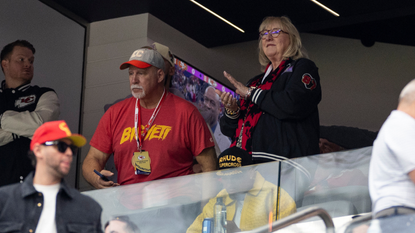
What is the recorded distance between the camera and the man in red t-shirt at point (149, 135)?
272 cm

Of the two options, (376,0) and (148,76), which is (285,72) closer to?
(148,76)

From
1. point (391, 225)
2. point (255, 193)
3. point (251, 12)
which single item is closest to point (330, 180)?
point (255, 193)

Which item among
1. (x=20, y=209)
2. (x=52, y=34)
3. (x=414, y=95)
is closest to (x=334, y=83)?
(x=52, y=34)

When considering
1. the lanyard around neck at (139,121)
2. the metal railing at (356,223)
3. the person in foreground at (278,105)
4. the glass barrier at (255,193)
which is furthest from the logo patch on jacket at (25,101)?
the metal railing at (356,223)

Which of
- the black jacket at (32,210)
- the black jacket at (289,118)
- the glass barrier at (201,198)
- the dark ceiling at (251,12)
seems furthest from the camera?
the dark ceiling at (251,12)

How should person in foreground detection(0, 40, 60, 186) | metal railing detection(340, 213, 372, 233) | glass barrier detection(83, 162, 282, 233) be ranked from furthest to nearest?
person in foreground detection(0, 40, 60, 186), glass barrier detection(83, 162, 282, 233), metal railing detection(340, 213, 372, 233)

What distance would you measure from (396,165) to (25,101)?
2.62 m

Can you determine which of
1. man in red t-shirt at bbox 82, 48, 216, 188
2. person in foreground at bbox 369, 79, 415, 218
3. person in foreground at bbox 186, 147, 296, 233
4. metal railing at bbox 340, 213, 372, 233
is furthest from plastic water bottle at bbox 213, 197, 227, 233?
person in foreground at bbox 369, 79, 415, 218

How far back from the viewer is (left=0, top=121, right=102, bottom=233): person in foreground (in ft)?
4.10

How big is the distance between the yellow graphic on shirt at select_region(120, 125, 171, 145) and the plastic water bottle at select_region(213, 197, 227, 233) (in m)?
0.66

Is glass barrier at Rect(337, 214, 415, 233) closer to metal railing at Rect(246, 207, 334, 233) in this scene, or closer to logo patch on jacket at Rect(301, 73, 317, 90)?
metal railing at Rect(246, 207, 334, 233)

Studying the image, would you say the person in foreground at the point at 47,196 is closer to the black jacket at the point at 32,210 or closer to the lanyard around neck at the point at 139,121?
the black jacket at the point at 32,210

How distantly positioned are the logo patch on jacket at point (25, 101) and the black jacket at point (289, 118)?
Result: 5.29 ft

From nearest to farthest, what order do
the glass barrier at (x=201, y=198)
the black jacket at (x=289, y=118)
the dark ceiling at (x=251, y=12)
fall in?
the glass barrier at (x=201, y=198) → the black jacket at (x=289, y=118) → the dark ceiling at (x=251, y=12)
